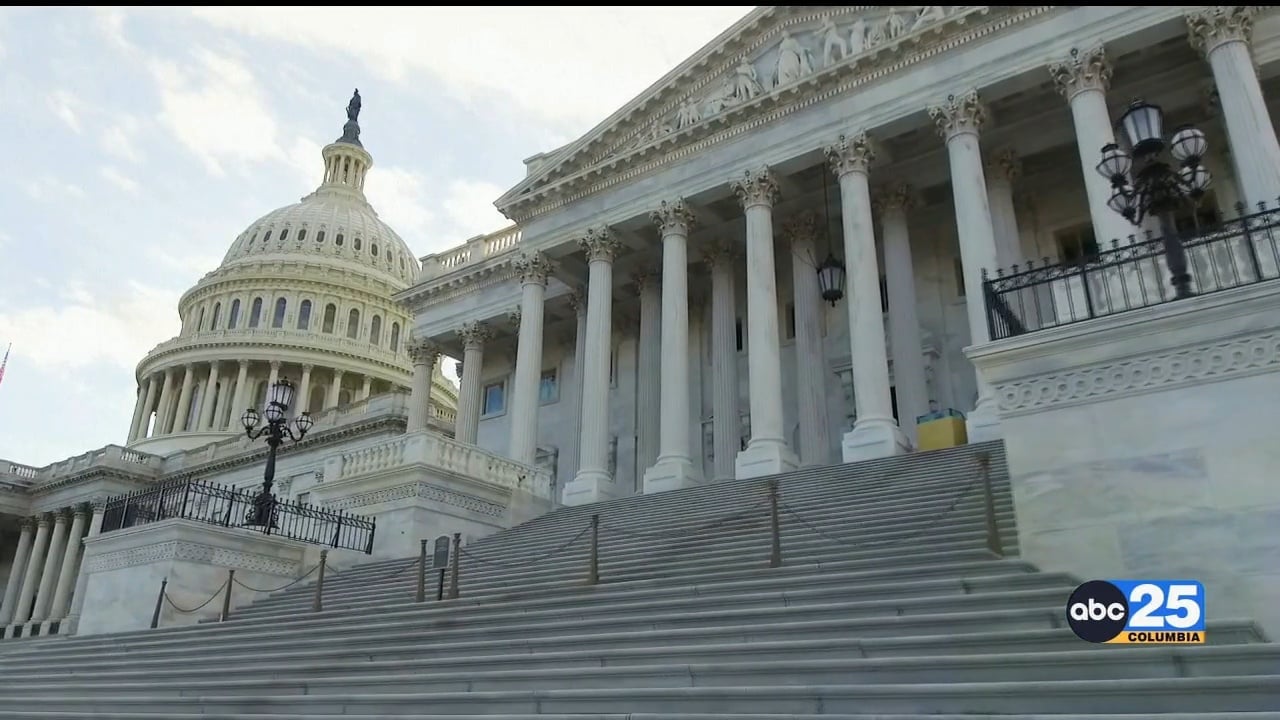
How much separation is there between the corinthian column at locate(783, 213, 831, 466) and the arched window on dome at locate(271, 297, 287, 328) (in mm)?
65406

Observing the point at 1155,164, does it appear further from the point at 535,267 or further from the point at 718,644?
the point at 535,267

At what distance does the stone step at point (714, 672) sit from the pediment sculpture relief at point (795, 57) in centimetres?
1976

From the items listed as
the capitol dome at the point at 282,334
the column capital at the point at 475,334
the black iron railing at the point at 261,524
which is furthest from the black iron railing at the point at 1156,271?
the capitol dome at the point at 282,334

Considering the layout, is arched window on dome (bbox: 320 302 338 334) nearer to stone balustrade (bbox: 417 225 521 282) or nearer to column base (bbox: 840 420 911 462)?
stone balustrade (bbox: 417 225 521 282)

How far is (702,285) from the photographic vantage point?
32438 millimetres

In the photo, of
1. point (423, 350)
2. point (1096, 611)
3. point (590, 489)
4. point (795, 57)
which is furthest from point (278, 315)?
point (1096, 611)

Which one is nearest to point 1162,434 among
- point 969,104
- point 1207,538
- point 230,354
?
point 1207,538

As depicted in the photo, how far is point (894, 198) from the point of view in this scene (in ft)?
87.9

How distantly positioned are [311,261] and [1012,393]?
84.4 m

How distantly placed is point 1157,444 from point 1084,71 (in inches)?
595

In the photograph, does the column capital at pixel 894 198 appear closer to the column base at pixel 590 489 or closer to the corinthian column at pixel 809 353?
the corinthian column at pixel 809 353

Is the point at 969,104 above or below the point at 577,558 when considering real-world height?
above

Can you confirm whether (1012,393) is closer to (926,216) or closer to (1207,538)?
(1207,538)

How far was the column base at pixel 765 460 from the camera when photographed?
22.4m
